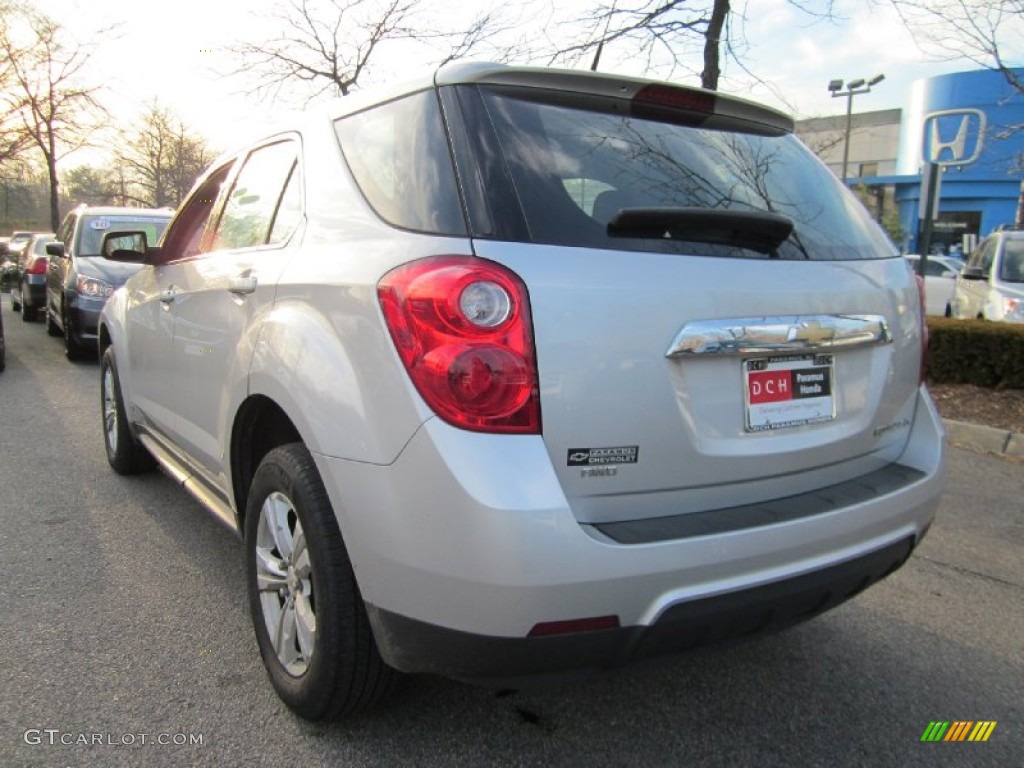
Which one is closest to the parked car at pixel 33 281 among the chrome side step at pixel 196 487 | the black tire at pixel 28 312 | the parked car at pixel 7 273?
the black tire at pixel 28 312

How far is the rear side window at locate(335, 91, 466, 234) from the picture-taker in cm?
191

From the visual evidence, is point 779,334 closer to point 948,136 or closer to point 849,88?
point 948,136

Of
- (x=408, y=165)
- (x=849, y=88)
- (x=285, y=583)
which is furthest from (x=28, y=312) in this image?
(x=849, y=88)

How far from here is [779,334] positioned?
200 centimetres

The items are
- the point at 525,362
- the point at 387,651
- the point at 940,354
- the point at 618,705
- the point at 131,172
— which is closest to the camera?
the point at 525,362

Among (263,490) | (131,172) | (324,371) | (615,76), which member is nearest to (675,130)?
(615,76)

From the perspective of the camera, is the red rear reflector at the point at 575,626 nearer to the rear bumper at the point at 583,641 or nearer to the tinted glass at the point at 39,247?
the rear bumper at the point at 583,641

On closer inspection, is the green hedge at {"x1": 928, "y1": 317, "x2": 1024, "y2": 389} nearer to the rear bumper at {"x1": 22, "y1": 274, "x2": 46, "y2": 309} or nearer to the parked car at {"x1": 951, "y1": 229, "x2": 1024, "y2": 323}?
the parked car at {"x1": 951, "y1": 229, "x2": 1024, "y2": 323}

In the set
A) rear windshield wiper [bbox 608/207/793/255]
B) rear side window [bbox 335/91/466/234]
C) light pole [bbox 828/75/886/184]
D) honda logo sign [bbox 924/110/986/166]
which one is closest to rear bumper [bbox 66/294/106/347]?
rear side window [bbox 335/91/466/234]

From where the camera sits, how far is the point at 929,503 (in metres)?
2.31

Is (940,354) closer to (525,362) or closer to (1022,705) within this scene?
(1022,705)

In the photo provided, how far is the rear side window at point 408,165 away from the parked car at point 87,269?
7.41m

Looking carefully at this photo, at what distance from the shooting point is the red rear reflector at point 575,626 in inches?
67.1

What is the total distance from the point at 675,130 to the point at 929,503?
1312 mm
